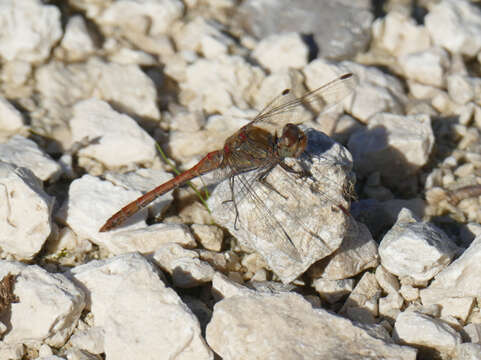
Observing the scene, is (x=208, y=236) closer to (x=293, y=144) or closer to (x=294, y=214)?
(x=294, y=214)

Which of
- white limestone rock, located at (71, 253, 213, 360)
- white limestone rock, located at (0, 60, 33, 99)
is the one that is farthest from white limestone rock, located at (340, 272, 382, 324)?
white limestone rock, located at (0, 60, 33, 99)

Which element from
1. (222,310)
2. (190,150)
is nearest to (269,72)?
(190,150)

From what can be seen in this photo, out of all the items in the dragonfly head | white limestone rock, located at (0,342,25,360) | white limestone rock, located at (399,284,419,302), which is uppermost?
the dragonfly head

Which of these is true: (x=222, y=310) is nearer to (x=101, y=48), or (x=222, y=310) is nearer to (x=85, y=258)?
(x=85, y=258)

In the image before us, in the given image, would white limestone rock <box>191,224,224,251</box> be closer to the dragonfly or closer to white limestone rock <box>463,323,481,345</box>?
the dragonfly

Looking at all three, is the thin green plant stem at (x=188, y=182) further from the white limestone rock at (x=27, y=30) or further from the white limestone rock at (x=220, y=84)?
the white limestone rock at (x=27, y=30)
